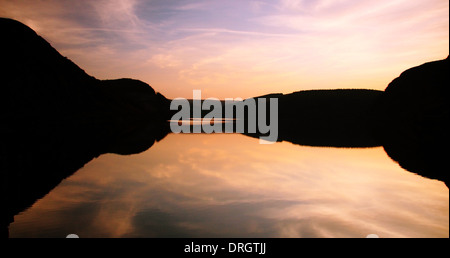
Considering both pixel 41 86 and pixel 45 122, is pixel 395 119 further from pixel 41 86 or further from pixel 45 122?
pixel 41 86

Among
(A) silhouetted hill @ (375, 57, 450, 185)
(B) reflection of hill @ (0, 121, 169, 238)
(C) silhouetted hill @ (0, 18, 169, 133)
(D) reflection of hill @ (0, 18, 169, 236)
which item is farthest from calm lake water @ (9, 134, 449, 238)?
(C) silhouetted hill @ (0, 18, 169, 133)

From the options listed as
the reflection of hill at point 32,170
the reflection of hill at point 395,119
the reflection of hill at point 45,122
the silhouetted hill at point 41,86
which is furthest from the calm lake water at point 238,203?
the silhouetted hill at point 41,86

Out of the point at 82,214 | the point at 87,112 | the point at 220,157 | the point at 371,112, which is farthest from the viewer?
the point at 371,112

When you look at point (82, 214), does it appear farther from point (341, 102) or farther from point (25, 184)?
point (341, 102)

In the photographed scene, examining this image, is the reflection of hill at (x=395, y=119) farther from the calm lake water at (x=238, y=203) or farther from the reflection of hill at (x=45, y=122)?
the reflection of hill at (x=45, y=122)

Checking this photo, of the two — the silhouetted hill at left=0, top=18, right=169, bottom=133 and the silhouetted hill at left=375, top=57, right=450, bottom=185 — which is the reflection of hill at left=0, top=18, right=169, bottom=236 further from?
Answer: the silhouetted hill at left=375, top=57, right=450, bottom=185

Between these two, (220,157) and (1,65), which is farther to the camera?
(1,65)

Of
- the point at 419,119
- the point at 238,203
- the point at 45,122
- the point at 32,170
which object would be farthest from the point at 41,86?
the point at 419,119

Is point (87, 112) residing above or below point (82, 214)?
above

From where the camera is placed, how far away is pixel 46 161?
1834cm

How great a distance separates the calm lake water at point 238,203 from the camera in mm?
8406

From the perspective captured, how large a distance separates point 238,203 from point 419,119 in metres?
67.5
